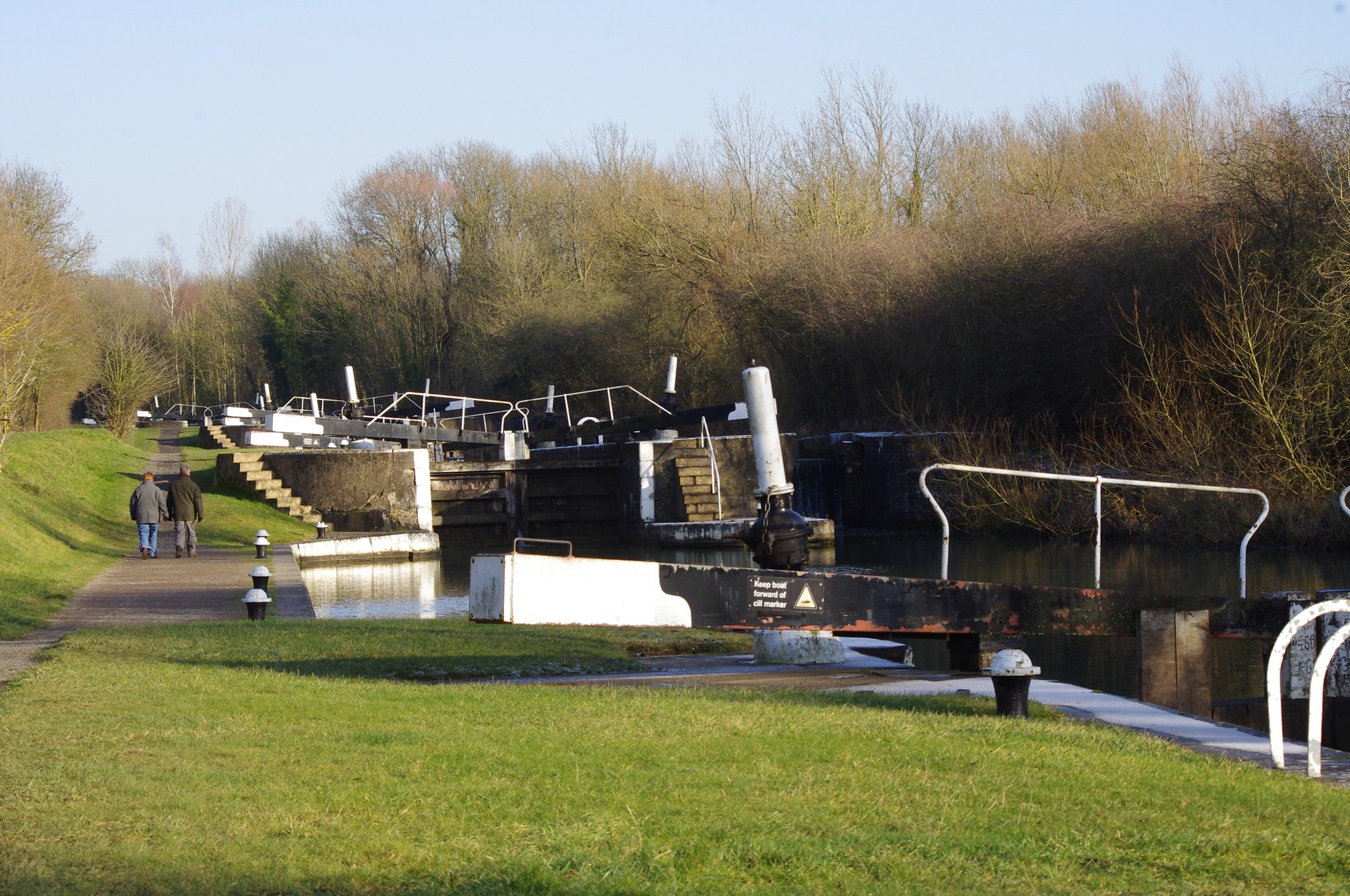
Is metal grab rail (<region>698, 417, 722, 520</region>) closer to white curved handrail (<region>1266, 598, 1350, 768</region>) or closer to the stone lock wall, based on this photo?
the stone lock wall

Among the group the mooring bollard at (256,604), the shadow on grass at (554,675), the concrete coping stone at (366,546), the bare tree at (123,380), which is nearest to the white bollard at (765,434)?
the shadow on grass at (554,675)

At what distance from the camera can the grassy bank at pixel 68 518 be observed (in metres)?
16.7

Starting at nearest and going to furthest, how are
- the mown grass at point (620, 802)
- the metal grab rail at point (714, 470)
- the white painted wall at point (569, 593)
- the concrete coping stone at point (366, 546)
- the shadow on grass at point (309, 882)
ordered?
1. the shadow on grass at point (309, 882)
2. the mown grass at point (620, 802)
3. the white painted wall at point (569, 593)
4. the concrete coping stone at point (366, 546)
5. the metal grab rail at point (714, 470)

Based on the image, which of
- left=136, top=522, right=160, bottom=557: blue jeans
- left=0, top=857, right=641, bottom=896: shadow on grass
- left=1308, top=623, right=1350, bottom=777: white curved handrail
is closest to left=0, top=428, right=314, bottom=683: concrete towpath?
left=136, top=522, right=160, bottom=557: blue jeans

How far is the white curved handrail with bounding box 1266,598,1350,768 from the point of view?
5977 millimetres

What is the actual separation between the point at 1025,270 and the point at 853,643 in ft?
82.8

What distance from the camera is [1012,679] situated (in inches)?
286

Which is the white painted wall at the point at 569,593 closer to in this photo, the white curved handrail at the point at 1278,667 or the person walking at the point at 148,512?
the white curved handrail at the point at 1278,667

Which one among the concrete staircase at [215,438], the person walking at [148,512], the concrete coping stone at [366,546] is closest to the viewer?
the person walking at [148,512]

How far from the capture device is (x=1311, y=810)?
5316 mm

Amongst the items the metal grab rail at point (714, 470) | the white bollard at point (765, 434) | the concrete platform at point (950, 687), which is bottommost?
the concrete platform at point (950, 687)

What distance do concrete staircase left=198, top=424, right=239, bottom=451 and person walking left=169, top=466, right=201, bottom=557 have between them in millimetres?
24353

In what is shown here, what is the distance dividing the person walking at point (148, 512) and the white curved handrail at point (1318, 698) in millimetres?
20395

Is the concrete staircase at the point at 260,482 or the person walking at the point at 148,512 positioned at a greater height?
the concrete staircase at the point at 260,482
